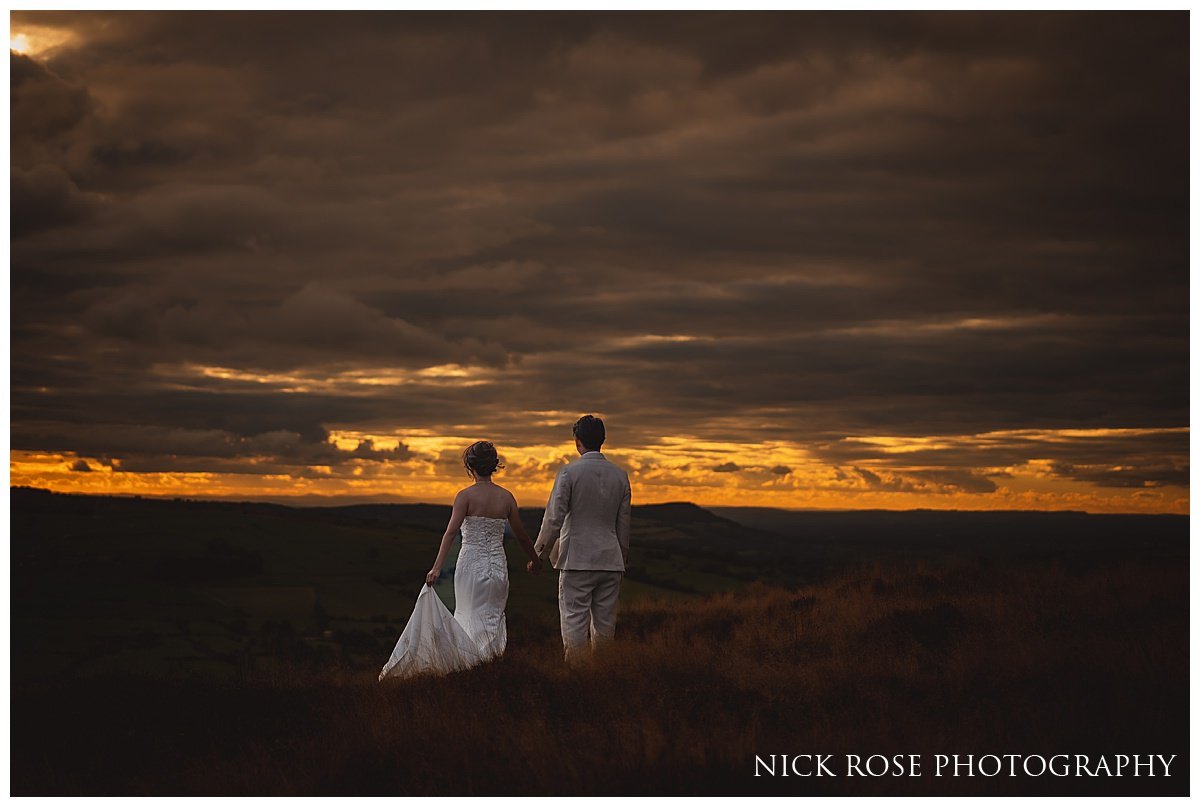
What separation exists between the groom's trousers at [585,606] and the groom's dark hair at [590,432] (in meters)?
1.50

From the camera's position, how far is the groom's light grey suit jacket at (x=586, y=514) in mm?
13031

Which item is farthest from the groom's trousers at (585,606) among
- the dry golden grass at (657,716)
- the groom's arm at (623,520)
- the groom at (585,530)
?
the dry golden grass at (657,716)

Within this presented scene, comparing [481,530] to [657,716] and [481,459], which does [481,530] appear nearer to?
[481,459]

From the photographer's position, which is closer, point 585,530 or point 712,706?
point 712,706

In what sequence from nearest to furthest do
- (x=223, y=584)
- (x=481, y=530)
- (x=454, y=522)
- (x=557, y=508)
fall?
(x=557, y=508) → (x=454, y=522) → (x=481, y=530) → (x=223, y=584)

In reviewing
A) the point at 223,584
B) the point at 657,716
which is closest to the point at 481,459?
the point at 657,716

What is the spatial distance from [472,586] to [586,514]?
76.5 inches

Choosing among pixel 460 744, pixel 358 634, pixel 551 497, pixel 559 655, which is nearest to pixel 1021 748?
pixel 460 744

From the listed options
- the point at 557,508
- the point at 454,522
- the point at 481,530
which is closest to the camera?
the point at 557,508

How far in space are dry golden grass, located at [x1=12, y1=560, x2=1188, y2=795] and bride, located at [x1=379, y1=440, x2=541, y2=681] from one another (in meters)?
0.55

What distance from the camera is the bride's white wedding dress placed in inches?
523

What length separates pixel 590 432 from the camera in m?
13.2

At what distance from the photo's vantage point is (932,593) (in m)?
19.2

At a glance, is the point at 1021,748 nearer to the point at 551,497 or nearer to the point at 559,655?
the point at 551,497
